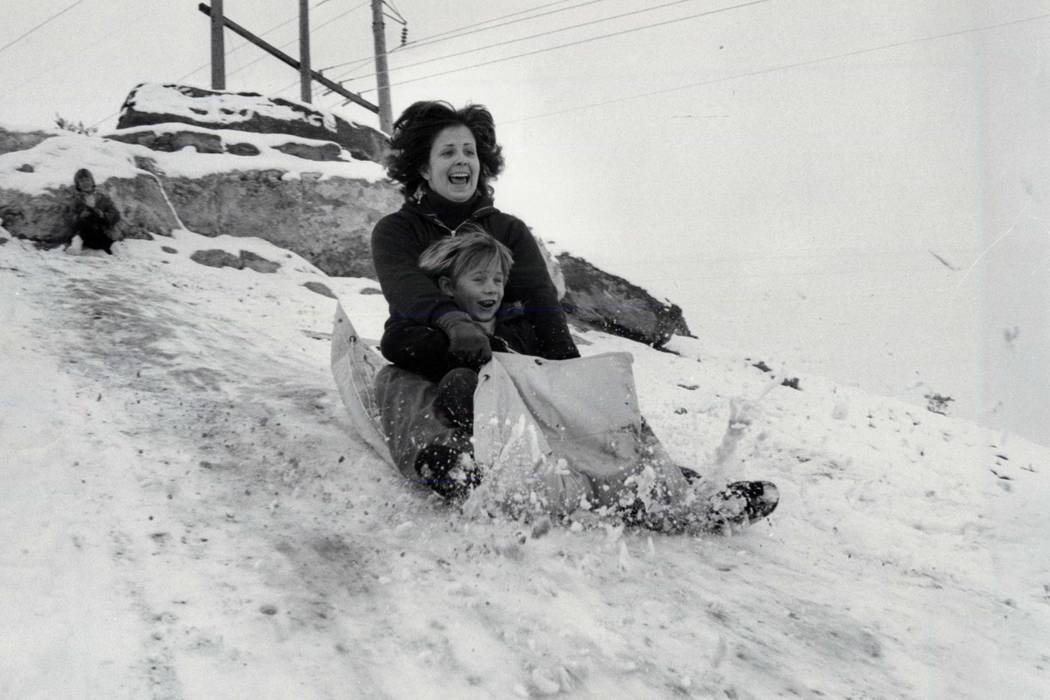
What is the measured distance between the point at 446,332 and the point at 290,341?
2.99 meters

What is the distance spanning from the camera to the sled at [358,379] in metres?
3.10

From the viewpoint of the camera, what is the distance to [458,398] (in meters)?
2.59

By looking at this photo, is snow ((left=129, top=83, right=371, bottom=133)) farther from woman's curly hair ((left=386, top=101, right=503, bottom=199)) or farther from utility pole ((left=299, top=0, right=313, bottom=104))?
woman's curly hair ((left=386, top=101, right=503, bottom=199))

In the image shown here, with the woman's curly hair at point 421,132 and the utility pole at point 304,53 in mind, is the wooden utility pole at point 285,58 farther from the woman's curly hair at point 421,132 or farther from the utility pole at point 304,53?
the woman's curly hair at point 421,132

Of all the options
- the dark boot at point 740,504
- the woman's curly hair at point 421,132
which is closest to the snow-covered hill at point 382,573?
the dark boot at point 740,504

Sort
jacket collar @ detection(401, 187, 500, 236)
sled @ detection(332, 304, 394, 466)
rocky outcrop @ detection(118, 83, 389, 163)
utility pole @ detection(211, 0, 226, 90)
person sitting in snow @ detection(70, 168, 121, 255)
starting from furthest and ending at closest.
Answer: utility pole @ detection(211, 0, 226, 90) → rocky outcrop @ detection(118, 83, 389, 163) → person sitting in snow @ detection(70, 168, 121, 255) → jacket collar @ detection(401, 187, 500, 236) → sled @ detection(332, 304, 394, 466)

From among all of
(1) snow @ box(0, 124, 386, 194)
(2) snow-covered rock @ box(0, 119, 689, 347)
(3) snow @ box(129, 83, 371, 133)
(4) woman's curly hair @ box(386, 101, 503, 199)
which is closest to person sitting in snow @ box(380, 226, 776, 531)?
(4) woman's curly hair @ box(386, 101, 503, 199)

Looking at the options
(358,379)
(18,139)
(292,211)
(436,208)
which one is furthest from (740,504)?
(18,139)

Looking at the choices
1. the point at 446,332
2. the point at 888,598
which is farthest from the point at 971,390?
the point at 446,332

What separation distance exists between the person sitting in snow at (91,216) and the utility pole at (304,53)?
8067 millimetres

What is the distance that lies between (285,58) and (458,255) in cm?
1398

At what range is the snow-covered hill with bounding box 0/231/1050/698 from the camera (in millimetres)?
1490

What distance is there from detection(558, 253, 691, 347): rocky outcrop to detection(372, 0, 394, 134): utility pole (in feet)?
25.9

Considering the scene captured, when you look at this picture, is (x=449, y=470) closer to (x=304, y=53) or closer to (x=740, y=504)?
(x=740, y=504)
